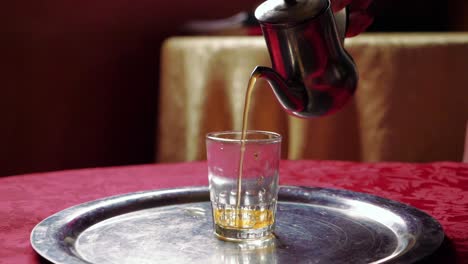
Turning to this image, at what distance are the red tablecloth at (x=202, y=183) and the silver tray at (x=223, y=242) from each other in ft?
0.11

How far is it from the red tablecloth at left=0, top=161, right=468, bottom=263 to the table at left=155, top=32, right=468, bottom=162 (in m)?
0.65

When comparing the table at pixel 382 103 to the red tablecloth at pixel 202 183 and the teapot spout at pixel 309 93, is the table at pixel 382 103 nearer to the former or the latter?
the red tablecloth at pixel 202 183

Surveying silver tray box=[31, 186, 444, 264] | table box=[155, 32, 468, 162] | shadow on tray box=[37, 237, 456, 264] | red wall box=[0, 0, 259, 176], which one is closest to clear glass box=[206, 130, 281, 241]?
silver tray box=[31, 186, 444, 264]

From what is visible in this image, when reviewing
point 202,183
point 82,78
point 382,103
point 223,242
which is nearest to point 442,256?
point 223,242

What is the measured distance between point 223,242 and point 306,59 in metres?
0.15

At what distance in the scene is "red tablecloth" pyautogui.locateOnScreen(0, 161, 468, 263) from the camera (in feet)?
1.81

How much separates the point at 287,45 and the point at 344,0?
79 millimetres

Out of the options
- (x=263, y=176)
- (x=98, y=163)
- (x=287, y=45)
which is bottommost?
(x=98, y=163)

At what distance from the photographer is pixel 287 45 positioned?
49 cm

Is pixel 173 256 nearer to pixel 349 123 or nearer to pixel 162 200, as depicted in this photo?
pixel 162 200

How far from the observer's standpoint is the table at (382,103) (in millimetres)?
1438

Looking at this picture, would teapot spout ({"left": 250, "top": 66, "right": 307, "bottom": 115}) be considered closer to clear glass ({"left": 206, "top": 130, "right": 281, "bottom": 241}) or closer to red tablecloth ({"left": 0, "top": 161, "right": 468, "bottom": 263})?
clear glass ({"left": 206, "top": 130, "right": 281, "bottom": 241})

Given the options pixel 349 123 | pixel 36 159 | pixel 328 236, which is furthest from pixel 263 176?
pixel 36 159

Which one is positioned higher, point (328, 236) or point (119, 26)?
point (119, 26)
